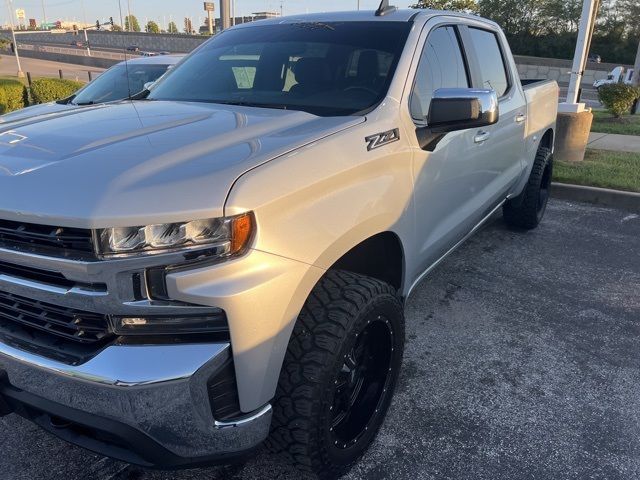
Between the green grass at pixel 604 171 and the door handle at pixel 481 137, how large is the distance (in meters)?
3.92

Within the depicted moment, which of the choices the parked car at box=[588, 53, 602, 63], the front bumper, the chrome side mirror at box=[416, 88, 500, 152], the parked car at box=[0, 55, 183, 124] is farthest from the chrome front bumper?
the parked car at box=[588, 53, 602, 63]

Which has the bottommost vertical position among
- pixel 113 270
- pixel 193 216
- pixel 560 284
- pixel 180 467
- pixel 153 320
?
pixel 560 284

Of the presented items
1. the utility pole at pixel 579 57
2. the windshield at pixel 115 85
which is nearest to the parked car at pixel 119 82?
the windshield at pixel 115 85

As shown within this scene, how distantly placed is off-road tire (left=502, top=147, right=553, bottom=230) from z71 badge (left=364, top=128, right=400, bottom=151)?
2.92m

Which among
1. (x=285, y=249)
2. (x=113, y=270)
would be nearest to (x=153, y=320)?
(x=113, y=270)

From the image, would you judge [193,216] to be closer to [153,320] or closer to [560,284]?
[153,320]

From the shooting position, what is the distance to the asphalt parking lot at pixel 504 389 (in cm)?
243

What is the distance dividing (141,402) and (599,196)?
250 inches

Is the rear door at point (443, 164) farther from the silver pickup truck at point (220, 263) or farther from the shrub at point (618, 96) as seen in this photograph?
the shrub at point (618, 96)

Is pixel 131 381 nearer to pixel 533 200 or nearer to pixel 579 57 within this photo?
pixel 533 200

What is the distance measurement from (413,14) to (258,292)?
2.21 m

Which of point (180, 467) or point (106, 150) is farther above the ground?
point (106, 150)

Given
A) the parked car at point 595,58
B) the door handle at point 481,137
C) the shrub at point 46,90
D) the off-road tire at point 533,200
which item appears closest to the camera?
the door handle at point 481,137

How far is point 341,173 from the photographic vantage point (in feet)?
6.98
